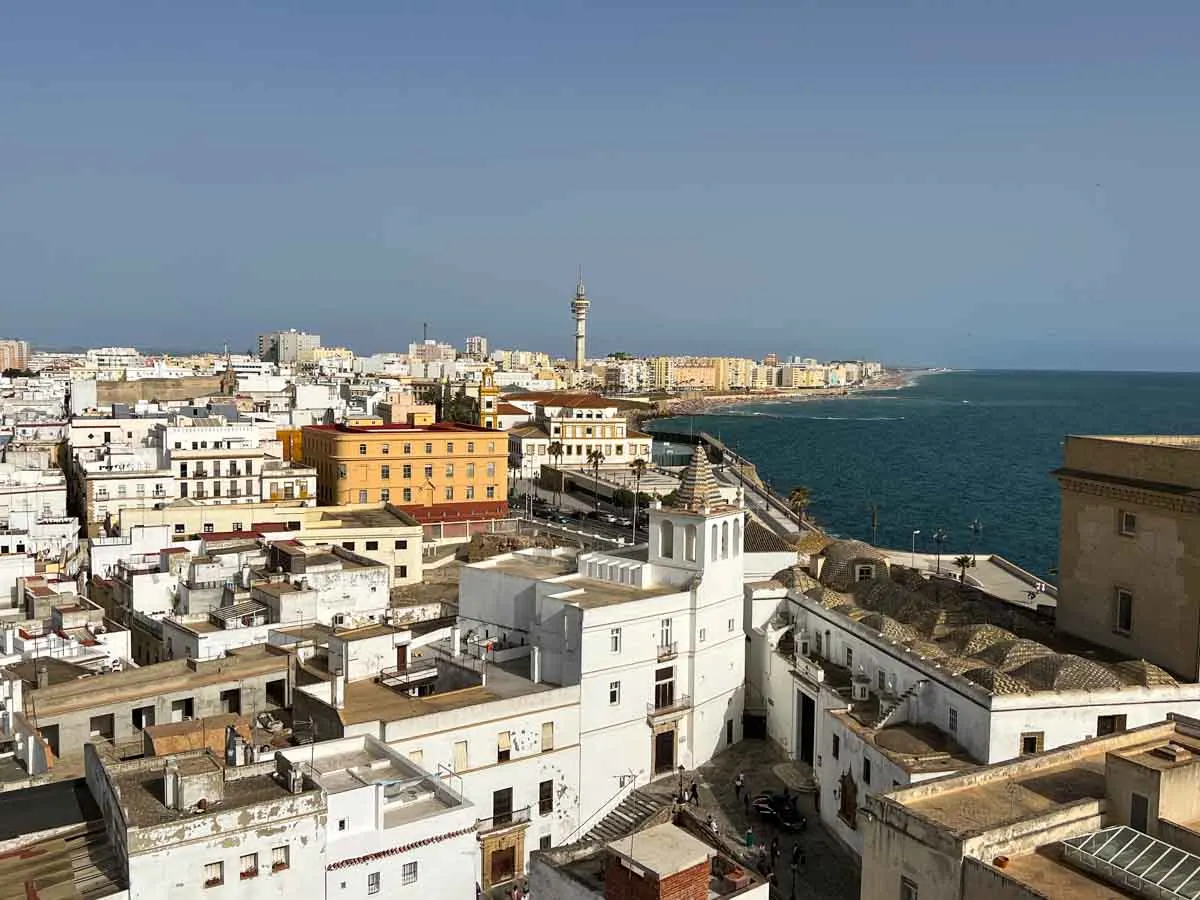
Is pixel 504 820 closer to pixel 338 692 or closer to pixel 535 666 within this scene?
pixel 535 666

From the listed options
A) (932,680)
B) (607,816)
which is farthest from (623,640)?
(932,680)

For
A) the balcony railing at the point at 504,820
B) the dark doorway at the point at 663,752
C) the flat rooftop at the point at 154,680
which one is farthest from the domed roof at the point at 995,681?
the flat rooftop at the point at 154,680

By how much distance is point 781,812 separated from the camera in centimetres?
2580

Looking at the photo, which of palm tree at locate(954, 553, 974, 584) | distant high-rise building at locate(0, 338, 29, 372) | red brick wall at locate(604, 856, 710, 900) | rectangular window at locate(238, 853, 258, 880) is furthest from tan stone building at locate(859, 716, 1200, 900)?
distant high-rise building at locate(0, 338, 29, 372)

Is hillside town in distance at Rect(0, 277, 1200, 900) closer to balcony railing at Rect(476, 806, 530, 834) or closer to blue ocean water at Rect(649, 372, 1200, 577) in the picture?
balcony railing at Rect(476, 806, 530, 834)

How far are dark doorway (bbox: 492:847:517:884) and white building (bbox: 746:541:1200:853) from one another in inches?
289

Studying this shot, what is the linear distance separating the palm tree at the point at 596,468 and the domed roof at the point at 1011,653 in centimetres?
4473

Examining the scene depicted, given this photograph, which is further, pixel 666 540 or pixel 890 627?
pixel 666 540

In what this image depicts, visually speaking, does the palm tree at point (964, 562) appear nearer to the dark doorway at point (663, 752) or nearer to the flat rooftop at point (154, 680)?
the dark doorway at point (663, 752)

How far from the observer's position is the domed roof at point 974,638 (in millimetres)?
26344

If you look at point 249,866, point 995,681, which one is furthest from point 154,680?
point 995,681

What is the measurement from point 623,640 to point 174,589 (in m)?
14.5

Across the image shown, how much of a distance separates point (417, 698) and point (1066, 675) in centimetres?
1440

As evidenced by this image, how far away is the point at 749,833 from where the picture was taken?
24375mm
